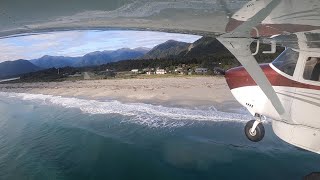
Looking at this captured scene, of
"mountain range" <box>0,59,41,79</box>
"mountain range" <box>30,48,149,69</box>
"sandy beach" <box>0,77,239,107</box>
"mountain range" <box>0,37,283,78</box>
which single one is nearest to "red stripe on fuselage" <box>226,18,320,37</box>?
"sandy beach" <box>0,77,239,107</box>

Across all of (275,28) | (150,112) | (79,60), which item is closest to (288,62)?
(275,28)

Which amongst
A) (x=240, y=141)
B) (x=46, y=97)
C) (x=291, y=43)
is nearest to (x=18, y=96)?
(x=46, y=97)

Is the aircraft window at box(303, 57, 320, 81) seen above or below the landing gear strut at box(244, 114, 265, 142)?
above

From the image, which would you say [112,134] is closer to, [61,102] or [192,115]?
[192,115]

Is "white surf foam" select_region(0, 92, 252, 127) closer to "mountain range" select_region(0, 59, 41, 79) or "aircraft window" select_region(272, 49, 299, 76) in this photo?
"mountain range" select_region(0, 59, 41, 79)

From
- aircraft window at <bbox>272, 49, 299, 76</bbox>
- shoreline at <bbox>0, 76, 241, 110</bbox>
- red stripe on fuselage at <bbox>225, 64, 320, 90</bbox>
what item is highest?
aircraft window at <bbox>272, 49, 299, 76</bbox>
